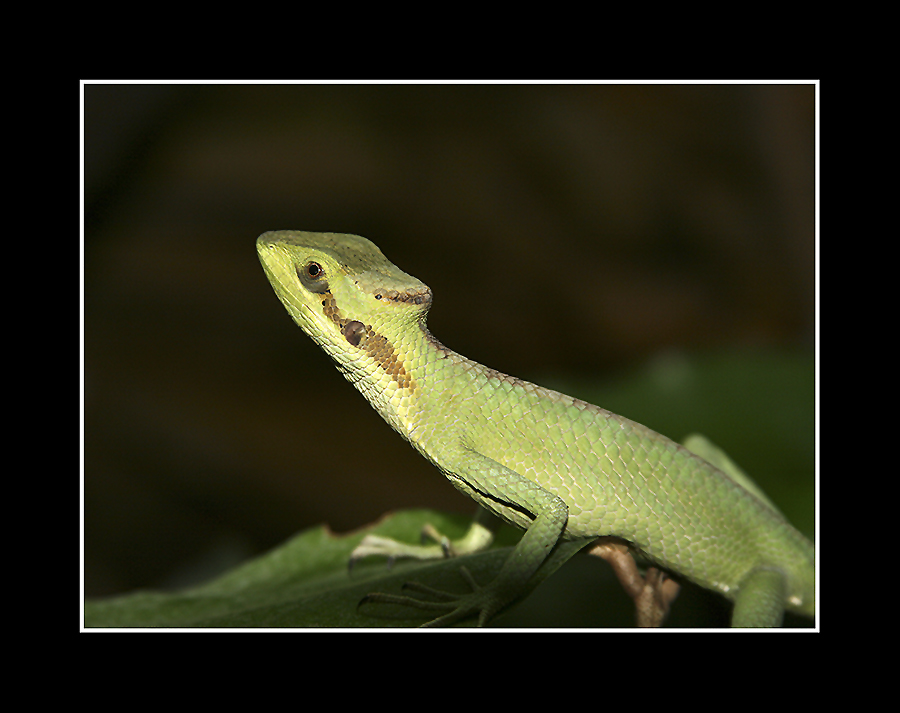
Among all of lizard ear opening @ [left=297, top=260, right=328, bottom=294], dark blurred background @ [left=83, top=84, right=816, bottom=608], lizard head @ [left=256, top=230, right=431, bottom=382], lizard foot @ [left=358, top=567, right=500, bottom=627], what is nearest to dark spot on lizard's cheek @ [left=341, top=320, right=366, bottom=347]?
lizard head @ [left=256, top=230, right=431, bottom=382]

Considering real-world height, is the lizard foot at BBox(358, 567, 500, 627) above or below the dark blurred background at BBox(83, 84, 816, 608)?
below

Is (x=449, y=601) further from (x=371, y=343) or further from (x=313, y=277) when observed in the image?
(x=313, y=277)

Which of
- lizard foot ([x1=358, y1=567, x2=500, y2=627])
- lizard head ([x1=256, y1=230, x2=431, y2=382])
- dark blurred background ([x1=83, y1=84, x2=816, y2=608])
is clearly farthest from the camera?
dark blurred background ([x1=83, y1=84, x2=816, y2=608])

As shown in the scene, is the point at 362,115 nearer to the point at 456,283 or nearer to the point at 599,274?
the point at 456,283

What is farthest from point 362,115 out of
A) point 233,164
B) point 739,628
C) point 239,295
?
point 739,628

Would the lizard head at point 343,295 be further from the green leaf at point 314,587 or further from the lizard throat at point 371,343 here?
the green leaf at point 314,587

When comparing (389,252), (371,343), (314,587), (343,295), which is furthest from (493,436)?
(389,252)

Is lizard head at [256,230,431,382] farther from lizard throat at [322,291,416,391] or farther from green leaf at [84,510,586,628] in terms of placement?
green leaf at [84,510,586,628]
